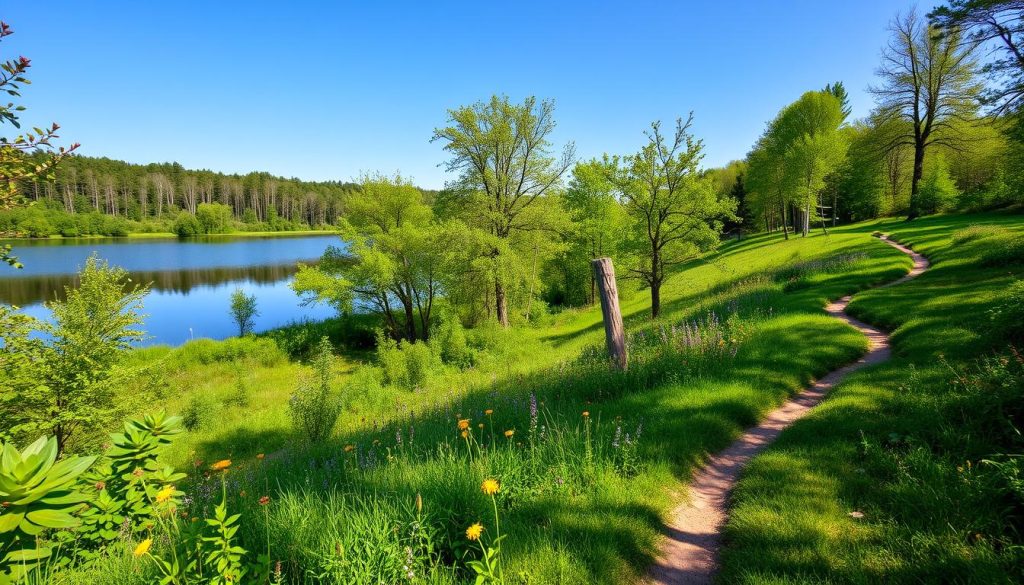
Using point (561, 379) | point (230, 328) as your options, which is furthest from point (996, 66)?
point (230, 328)

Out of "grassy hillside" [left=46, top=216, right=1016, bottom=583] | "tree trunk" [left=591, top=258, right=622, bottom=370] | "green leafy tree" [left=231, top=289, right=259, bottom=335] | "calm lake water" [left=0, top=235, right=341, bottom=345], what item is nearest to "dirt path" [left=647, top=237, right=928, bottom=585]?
"grassy hillside" [left=46, top=216, right=1016, bottom=583]

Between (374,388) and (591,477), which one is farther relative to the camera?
(374,388)

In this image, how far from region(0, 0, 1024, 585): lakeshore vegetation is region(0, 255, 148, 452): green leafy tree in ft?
0.29

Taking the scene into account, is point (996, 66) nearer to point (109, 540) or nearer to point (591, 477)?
point (591, 477)

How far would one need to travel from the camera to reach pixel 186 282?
5253 centimetres

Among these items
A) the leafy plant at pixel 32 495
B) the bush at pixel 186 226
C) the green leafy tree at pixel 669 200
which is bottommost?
the leafy plant at pixel 32 495

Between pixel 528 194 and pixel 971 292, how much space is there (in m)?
20.8

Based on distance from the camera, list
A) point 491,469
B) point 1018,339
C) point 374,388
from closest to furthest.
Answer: point 491,469 → point 1018,339 → point 374,388

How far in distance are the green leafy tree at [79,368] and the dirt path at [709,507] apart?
42.3ft

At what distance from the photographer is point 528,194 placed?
2638 centimetres

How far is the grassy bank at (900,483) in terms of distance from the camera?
110 inches

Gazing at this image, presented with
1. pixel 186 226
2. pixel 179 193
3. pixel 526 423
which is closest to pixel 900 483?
pixel 526 423

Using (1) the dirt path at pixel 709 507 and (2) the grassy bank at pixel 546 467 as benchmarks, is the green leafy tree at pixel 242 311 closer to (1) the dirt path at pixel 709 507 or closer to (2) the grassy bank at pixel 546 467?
(2) the grassy bank at pixel 546 467

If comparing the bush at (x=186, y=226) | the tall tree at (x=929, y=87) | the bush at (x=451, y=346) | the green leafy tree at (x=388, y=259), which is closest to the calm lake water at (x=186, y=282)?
the green leafy tree at (x=388, y=259)
